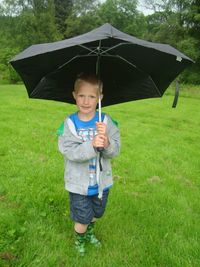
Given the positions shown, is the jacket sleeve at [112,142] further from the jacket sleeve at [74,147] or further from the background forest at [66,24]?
the background forest at [66,24]

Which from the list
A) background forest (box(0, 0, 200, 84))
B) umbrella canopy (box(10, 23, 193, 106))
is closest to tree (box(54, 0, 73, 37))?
background forest (box(0, 0, 200, 84))

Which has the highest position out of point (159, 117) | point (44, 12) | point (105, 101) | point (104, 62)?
point (44, 12)

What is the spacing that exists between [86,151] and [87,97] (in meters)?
0.46

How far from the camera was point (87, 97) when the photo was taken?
292 cm

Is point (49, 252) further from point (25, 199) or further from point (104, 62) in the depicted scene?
point (104, 62)

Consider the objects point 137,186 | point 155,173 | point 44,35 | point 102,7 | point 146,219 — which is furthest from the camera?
point 102,7

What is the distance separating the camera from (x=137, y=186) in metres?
5.06

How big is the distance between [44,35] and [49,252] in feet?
141

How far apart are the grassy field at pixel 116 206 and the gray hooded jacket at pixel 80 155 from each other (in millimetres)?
717

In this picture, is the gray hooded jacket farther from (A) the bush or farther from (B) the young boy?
(A) the bush

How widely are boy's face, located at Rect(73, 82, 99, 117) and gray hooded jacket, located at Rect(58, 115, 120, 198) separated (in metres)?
0.17

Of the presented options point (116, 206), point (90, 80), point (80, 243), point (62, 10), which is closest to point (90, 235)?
point (80, 243)

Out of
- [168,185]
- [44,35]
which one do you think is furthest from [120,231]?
[44,35]

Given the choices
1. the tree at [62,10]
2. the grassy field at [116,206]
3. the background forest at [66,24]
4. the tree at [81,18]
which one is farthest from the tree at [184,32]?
the grassy field at [116,206]
